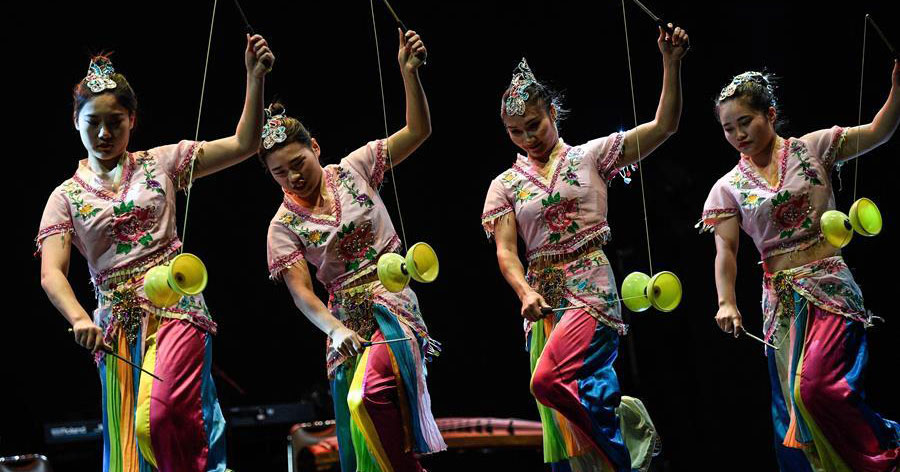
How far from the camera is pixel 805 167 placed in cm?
346

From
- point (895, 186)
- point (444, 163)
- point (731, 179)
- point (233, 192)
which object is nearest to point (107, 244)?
point (731, 179)

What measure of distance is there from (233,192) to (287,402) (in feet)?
3.58

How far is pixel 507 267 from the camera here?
11.4ft

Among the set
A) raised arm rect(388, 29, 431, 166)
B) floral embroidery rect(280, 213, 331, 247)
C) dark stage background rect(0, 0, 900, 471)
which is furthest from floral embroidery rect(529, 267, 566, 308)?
dark stage background rect(0, 0, 900, 471)

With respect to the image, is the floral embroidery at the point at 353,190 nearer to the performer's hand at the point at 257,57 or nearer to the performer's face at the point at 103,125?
the performer's hand at the point at 257,57

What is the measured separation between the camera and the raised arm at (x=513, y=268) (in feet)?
10.9

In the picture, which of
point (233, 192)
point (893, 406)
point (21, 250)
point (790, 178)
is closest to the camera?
point (790, 178)

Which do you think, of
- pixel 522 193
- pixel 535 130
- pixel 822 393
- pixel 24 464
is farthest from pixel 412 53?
pixel 24 464

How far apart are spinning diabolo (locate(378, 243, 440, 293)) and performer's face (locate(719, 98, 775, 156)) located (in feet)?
3.64

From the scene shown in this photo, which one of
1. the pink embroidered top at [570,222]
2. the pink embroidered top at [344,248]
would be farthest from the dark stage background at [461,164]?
the pink embroidered top at [344,248]

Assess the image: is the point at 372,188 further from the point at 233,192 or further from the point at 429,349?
the point at 233,192

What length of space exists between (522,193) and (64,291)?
4.69 feet

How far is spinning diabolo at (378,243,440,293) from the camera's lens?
10.1 feet

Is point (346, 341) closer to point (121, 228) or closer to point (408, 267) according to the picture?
point (408, 267)
